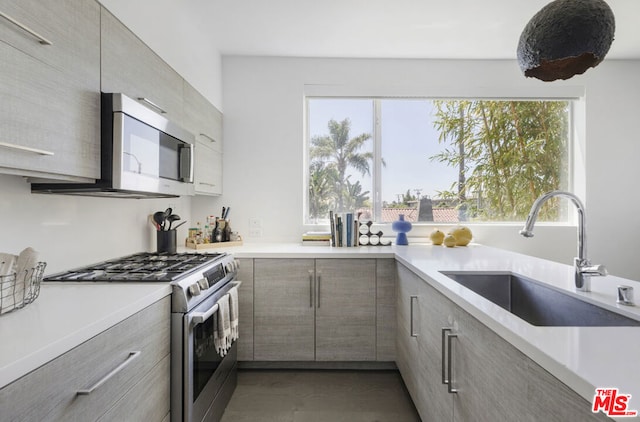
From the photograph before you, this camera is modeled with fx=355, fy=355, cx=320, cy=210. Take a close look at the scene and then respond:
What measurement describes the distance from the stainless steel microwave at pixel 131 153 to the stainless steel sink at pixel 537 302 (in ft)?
4.84

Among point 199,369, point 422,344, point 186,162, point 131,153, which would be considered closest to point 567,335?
point 422,344

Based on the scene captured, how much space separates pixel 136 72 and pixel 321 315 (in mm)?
1815

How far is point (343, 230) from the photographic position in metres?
2.85

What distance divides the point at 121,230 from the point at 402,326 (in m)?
1.77

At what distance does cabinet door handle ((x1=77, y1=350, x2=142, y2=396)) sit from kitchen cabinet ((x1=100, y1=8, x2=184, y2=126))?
3.27 ft

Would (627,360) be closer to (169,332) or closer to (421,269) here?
(421,269)

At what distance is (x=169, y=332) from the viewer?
56.9 inches

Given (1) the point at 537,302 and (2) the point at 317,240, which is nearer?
(1) the point at 537,302

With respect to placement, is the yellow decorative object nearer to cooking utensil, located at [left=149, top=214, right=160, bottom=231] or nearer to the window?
the window

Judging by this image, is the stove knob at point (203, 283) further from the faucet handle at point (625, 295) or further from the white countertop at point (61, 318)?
the faucet handle at point (625, 295)

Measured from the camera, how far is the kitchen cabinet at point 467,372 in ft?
2.47

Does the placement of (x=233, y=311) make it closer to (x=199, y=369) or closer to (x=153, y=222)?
(x=199, y=369)

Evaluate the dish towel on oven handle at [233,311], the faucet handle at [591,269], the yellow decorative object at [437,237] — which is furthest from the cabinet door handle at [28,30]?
the yellow decorative object at [437,237]

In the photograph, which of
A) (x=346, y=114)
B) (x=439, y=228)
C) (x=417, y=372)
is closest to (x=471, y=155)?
(x=439, y=228)
